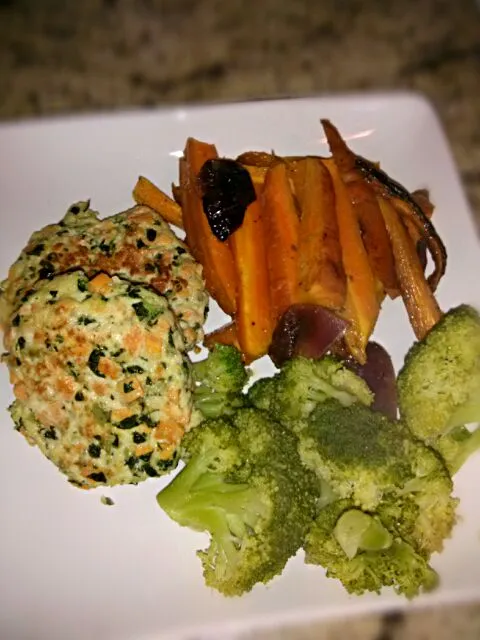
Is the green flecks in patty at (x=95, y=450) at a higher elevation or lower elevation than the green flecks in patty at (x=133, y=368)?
lower

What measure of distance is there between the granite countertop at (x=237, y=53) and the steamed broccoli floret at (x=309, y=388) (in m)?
1.09

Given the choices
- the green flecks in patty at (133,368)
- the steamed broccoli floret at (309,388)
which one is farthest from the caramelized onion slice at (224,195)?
the green flecks in patty at (133,368)

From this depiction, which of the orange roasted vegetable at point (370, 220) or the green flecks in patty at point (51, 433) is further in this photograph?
the orange roasted vegetable at point (370, 220)

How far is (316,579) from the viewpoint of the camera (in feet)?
7.22

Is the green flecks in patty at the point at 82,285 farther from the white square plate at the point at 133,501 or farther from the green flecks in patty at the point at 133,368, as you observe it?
the white square plate at the point at 133,501

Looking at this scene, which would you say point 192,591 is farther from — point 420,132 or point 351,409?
point 420,132

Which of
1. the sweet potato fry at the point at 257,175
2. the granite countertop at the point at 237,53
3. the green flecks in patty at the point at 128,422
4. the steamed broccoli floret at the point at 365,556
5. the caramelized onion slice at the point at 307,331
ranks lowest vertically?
the steamed broccoli floret at the point at 365,556

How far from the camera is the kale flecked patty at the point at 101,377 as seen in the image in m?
2.11

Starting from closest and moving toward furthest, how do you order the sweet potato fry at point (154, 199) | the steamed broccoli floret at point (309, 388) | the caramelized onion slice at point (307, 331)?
the steamed broccoli floret at point (309, 388), the caramelized onion slice at point (307, 331), the sweet potato fry at point (154, 199)

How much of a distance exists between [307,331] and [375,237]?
0.51 metres

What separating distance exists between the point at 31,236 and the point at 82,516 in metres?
1.08

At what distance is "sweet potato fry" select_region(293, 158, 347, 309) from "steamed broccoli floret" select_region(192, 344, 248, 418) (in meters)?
0.36

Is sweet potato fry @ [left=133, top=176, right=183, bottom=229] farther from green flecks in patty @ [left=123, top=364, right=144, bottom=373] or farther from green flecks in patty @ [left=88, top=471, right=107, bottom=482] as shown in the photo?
green flecks in patty @ [left=88, top=471, right=107, bottom=482]

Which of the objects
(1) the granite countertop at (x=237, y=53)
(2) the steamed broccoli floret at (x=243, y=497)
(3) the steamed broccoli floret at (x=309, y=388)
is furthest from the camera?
(1) the granite countertop at (x=237, y=53)
